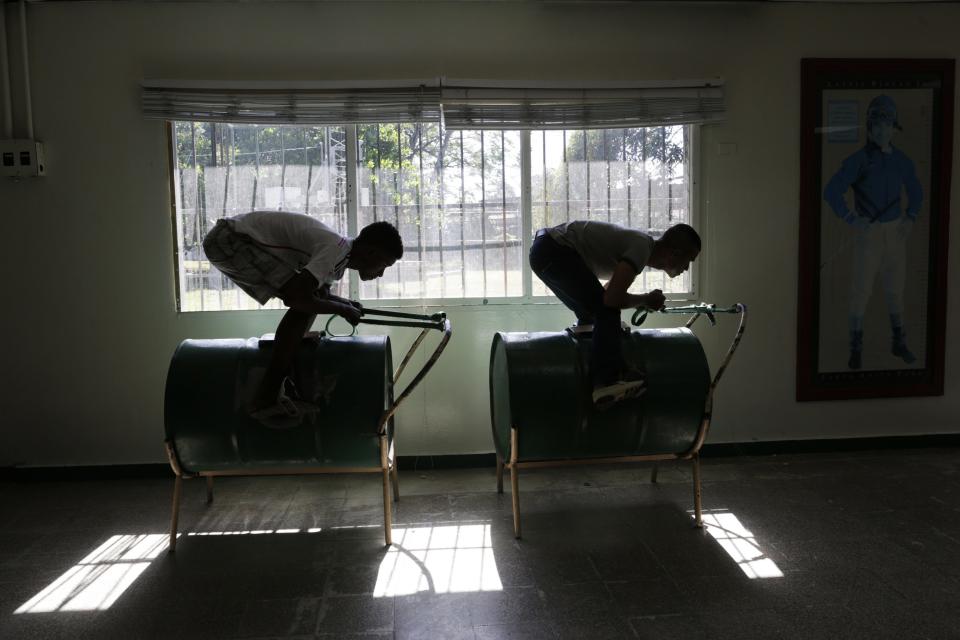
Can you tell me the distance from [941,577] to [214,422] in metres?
2.92

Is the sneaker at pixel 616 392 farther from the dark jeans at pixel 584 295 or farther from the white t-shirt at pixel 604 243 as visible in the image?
the white t-shirt at pixel 604 243

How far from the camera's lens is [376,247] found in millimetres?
3494

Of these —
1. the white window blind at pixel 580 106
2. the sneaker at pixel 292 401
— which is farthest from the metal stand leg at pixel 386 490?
the white window blind at pixel 580 106

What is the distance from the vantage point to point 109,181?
438cm

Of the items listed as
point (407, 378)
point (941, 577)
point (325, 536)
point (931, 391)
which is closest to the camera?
point (941, 577)

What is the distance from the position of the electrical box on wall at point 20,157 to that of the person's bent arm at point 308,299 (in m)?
1.88

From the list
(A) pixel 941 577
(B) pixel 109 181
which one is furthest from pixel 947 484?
(B) pixel 109 181

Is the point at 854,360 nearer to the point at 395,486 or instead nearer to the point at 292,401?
the point at 395,486

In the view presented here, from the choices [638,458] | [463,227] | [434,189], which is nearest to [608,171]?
[463,227]

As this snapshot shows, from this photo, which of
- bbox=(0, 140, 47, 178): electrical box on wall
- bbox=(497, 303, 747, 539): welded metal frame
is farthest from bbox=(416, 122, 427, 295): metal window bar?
bbox=(0, 140, 47, 178): electrical box on wall

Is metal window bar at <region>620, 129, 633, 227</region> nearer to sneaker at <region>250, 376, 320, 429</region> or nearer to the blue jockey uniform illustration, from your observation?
the blue jockey uniform illustration

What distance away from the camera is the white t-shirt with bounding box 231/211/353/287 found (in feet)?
11.1

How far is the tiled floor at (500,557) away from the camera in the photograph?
8.97 feet

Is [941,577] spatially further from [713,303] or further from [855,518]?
[713,303]
